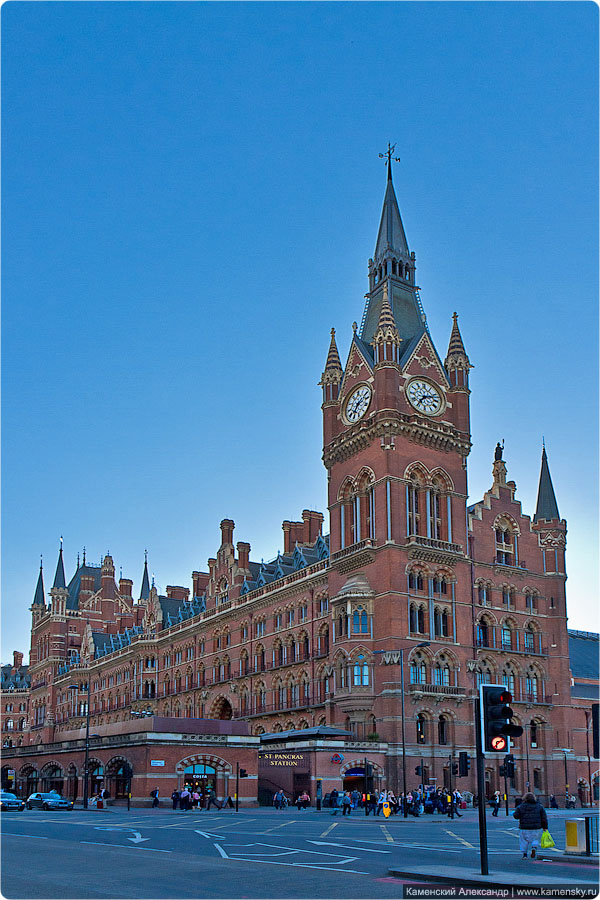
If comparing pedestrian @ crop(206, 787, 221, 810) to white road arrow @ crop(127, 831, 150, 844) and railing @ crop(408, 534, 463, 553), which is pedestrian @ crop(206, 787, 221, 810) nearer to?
railing @ crop(408, 534, 463, 553)

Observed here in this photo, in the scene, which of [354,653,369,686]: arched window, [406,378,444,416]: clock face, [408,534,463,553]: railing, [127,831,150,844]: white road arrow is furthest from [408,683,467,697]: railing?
[127,831,150,844]: white road arrow

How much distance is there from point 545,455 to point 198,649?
42.3m

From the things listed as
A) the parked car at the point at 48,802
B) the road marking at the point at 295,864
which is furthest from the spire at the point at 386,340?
the road marking at the point at 295,864

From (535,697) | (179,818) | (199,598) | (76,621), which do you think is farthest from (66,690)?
(179,818)

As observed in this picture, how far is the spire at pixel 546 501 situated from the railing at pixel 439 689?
768 inches

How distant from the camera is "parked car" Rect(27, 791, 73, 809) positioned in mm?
62438

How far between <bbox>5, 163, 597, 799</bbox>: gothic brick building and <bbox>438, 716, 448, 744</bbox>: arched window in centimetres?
9

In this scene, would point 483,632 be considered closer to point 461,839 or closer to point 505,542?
point 505,542

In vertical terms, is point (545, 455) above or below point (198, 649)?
above

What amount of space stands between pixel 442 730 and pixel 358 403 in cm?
2643

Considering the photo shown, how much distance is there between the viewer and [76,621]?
152 m

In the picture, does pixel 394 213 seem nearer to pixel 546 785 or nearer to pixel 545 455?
pixel 545 455

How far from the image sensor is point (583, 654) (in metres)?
102

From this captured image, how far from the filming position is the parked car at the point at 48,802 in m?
62.4
